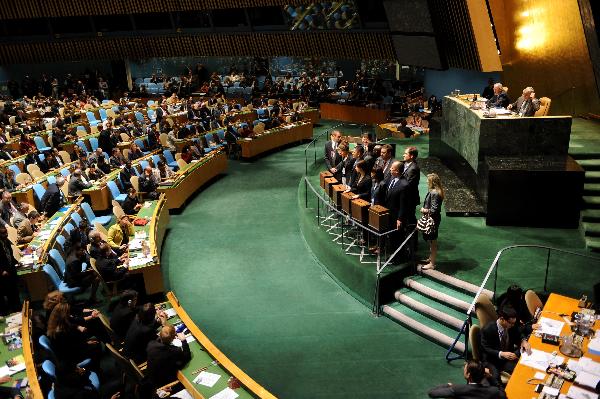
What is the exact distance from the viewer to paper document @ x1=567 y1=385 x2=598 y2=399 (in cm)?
444

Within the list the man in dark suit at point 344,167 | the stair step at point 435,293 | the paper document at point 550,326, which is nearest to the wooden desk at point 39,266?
the man in dark suit at point 344,167

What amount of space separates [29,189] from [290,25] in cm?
1266

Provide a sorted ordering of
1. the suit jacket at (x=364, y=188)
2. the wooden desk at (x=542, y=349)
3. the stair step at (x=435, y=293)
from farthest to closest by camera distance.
Answer: the suit jacket at (x=364, y=188) < the stair step at (x=435, y=293) < the wooden desk at (x=542, y=349)

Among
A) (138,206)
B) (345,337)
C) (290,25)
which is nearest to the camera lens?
(345,337)

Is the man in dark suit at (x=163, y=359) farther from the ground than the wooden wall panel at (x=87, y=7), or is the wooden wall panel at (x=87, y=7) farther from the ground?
the wooden wall panel at (x=87, y=7)

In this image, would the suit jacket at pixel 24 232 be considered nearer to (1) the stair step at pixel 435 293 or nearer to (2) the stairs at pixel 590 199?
(1) the stair step at pixel 435 293

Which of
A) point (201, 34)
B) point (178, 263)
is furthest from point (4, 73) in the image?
point (178, 263)

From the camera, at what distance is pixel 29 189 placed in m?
10.5

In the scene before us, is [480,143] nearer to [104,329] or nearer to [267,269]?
[267,269]

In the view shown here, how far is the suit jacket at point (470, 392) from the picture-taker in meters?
4.35

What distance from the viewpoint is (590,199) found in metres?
8.58

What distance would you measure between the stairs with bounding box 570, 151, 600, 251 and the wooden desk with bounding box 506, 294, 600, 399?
2255 millimetres

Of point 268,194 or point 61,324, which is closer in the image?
point 61,324

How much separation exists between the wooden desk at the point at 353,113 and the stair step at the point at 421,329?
1313 cm
